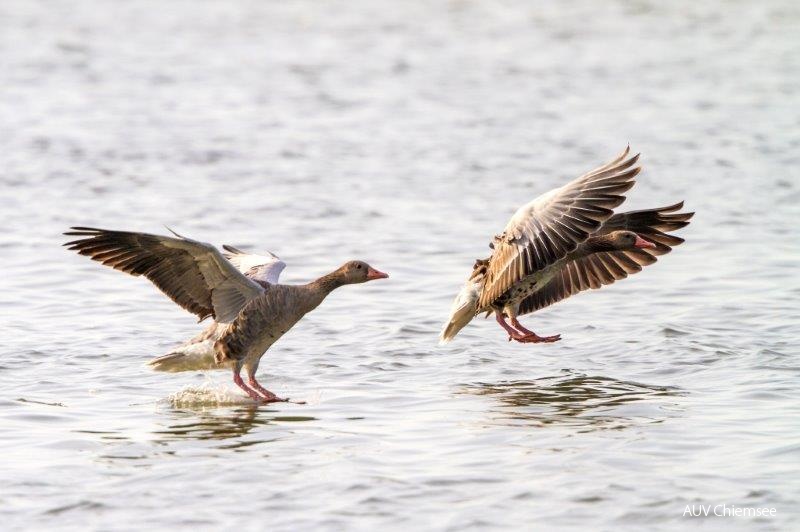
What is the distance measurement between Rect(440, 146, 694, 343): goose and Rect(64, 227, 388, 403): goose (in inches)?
41.5

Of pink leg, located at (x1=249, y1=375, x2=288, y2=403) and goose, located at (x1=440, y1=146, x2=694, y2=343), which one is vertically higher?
goose, located at (x1=440, y1=146, x2=694, y2=343)

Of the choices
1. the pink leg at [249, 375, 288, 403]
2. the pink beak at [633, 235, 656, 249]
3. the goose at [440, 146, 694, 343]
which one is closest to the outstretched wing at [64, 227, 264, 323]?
the pink leg at [249, 375, 288, 403]

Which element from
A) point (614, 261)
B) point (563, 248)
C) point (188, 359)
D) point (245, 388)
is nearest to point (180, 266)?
point (188, 359)

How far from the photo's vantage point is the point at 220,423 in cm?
959

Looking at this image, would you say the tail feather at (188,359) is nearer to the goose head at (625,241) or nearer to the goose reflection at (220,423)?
the goose reflection at (220,423)

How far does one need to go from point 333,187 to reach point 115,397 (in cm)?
876

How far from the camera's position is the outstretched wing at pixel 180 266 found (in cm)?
966

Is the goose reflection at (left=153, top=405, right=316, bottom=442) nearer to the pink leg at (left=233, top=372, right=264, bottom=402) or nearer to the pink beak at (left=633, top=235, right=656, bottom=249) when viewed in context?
the pink leg at (left=233, top=372, right=264, bottom=402)

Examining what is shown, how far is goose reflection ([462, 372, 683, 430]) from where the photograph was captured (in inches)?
370

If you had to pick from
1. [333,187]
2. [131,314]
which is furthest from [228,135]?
[131,314]

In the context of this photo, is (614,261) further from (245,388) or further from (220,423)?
(220,423)

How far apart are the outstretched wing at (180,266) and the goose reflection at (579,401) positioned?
193cm

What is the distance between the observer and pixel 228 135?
21844 millimetres

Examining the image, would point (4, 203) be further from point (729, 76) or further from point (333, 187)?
point (729, 76)
